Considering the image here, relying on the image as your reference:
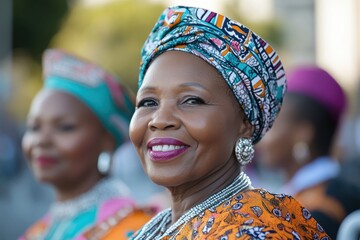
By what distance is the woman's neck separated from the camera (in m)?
3.46

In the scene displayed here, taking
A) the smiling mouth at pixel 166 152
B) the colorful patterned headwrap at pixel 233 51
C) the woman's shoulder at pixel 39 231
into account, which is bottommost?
the woman's shoulder at pixel 39 231

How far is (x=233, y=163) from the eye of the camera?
3.50 metres

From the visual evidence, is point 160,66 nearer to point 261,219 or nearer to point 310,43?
point 261,219

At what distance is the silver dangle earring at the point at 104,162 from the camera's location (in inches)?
210

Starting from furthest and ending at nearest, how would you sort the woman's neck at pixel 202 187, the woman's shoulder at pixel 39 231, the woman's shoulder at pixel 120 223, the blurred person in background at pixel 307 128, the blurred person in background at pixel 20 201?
the blurred person in background at pixel 20 201 → the blurred person in background at pixel 307 128 → the woman's shoulder at pixel 39 231 → the woman's shoulder at pixel 120 223 → the woman's neck at pixel 202 187

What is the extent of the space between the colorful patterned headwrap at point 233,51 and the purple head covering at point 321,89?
7.34ft

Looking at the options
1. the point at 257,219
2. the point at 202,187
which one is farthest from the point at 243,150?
the point at 257,219

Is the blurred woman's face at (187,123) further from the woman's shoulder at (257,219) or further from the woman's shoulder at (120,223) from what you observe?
Answer: the woman's shoulder at (120,223)

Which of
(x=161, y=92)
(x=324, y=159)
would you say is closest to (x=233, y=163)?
(x=161, y=92)

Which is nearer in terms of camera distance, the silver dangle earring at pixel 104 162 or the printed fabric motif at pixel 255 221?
the printed fabric motif at pixel 255 221

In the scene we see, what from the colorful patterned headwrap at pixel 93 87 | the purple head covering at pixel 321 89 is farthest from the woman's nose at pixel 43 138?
the purple head covering at pixel 321 89

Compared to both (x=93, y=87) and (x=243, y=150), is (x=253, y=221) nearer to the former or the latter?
(x=243, y=150)

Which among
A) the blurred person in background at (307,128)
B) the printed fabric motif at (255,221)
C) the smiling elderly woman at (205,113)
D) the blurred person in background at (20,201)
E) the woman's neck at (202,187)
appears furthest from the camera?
the blurred person in background at (20,201)

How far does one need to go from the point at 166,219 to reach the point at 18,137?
12882 mm
